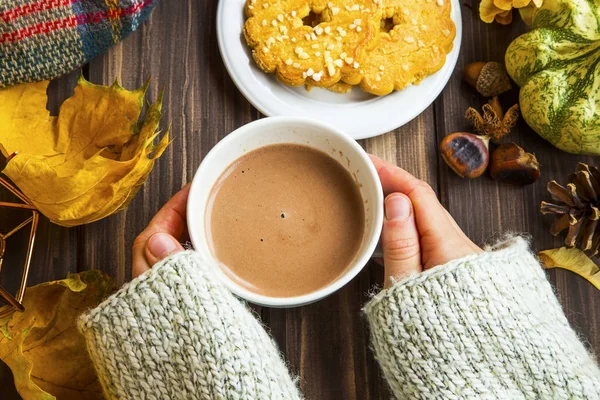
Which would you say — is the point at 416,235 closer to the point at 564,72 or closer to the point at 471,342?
the point at 471,342

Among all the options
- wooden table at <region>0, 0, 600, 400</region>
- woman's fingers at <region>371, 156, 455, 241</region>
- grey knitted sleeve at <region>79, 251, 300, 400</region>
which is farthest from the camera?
wooden table at <region>0, 0, 600, 400</region>

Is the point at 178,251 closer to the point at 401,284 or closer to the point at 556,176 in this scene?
the point at 401,284

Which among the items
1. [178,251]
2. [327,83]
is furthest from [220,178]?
[327,83]

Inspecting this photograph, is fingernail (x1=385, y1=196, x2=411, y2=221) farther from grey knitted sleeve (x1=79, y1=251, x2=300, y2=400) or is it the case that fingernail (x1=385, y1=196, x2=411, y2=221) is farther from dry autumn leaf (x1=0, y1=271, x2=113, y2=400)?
dry autumn leaf (x1=0, y1=271, x2=113, y2=400)

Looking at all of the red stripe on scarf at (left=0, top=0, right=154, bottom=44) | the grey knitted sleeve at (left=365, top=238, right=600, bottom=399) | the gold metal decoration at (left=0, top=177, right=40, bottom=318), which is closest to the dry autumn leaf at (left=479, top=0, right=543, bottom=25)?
the grey knitted sleeve at (left=365, top=238, right=600, bottom=399)

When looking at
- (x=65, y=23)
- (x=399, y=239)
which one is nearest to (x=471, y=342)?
(x=399, y=239)

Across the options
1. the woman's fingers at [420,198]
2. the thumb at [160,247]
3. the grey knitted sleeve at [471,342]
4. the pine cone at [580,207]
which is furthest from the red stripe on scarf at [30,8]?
the pine cone at [580,207]
